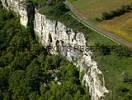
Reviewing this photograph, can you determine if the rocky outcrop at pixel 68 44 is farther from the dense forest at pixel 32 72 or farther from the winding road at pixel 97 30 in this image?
the winding road at pixel 97 30

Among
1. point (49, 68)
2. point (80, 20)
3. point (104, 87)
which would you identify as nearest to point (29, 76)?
point (49, 68)

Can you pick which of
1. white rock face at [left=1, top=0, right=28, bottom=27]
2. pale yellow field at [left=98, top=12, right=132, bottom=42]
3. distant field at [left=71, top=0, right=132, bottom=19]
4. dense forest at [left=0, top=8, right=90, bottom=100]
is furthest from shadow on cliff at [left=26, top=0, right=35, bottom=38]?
pale yellow field at [left=98, top=12, right=132, bottom=42]

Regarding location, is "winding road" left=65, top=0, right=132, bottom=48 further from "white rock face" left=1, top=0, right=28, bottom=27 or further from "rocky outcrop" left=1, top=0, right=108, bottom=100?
"white rock face" left=1, top=0, right=28, bottom=27

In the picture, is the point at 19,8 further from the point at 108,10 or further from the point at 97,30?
the point at 97,30

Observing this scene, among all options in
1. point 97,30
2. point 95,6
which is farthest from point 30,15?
point 97,30

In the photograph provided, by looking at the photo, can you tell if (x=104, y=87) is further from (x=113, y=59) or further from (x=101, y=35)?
(x=101, y=35)

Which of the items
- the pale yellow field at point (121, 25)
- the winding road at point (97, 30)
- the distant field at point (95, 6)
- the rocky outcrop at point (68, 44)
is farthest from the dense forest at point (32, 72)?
the distant field at point (95, 6)
